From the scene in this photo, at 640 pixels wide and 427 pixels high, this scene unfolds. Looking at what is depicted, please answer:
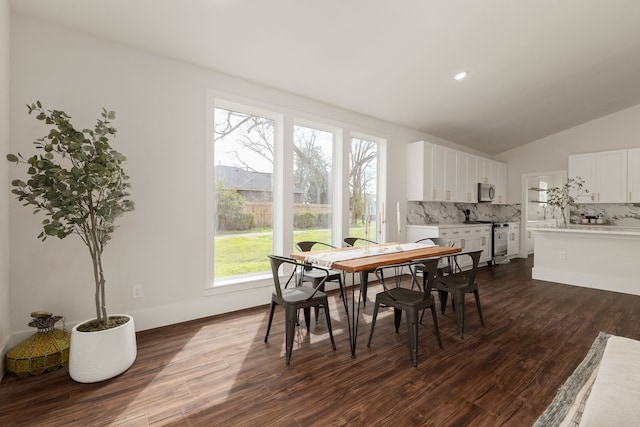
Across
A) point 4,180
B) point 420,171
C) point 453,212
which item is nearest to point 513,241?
point 453,212

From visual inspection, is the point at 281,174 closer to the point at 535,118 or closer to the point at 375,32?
the point at 375,32

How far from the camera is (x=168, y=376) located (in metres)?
2.13

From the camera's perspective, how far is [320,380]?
2.09m

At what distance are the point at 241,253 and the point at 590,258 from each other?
17.1 ft

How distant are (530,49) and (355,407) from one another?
169 inches

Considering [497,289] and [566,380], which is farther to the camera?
[497,289]

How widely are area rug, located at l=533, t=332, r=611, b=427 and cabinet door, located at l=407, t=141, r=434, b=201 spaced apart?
130 inches

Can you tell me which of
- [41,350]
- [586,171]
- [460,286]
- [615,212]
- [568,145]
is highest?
[568,145]

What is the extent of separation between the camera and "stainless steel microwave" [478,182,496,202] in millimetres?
6574

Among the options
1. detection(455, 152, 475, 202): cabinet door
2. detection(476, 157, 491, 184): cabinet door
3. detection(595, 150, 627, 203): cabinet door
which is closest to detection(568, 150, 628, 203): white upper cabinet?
detection(595, 150, 627, 203): cabinet door

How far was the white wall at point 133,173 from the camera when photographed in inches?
94.7

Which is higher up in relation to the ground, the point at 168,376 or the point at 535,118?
the point at 535,118

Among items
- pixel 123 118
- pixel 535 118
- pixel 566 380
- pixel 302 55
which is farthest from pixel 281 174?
pixel 535 118

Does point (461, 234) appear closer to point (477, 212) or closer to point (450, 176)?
point (450, 176)
